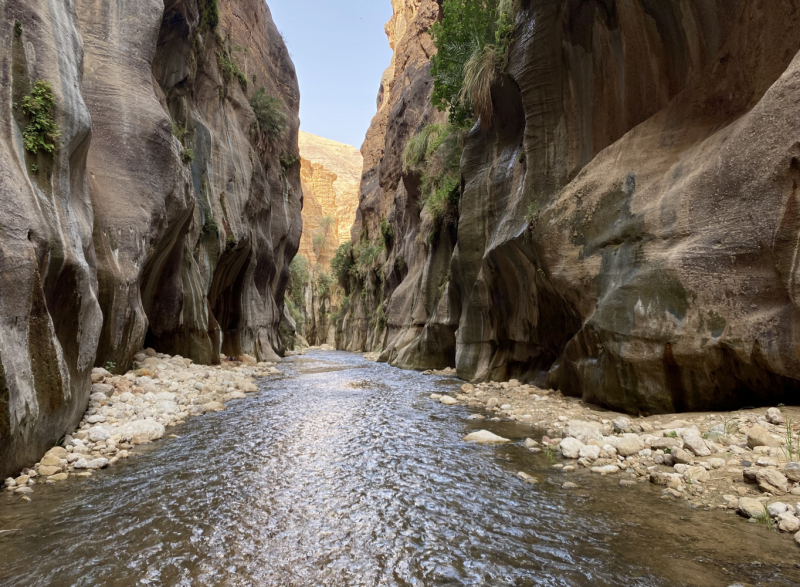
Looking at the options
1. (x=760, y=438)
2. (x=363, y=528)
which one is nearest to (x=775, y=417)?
(x=760, y=438)

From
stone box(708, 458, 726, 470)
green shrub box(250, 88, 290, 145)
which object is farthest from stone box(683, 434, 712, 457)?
green shrub box(250, 88, 290, 145)

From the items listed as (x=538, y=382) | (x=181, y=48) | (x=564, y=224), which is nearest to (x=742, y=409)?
(x=564, y=224)

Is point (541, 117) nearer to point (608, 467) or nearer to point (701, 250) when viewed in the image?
point (701, 250)

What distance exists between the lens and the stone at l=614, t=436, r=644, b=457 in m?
5.14

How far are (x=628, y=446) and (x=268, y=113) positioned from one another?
960 inches

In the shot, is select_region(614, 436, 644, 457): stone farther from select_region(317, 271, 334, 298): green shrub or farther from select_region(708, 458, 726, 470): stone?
select_region(317, 271, 334, 298): green shrub

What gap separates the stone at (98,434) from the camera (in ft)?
18.6

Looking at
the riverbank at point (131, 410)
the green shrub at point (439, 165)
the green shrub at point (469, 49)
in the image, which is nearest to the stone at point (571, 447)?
the riverbank at point (131, 410)

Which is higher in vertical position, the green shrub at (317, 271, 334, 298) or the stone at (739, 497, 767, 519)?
the green shrub at (317, 271, 334, 298)

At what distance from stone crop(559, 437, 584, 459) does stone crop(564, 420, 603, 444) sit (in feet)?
0.86

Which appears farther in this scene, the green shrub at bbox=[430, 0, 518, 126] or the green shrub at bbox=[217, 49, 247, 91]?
the green shrub at bbox=[217, 49, 247, 91]

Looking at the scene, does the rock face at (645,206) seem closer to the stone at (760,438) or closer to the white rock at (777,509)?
the stone at (760,438)

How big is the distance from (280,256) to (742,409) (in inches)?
1026

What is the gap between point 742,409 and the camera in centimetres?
563
